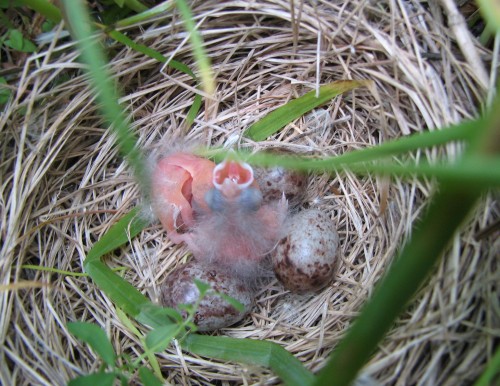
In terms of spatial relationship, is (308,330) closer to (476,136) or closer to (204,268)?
(204,268)

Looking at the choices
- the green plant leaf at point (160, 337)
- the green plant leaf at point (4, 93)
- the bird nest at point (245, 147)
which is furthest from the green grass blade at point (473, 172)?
the green plant leaf at point (4, 93)

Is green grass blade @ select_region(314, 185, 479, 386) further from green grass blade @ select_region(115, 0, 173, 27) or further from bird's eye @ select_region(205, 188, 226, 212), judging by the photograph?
green grass blade @ select_region(115, 0, 173, 27)

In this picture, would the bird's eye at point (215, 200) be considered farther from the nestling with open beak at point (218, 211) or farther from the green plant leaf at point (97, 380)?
the green plant leaf at point (97, 380)

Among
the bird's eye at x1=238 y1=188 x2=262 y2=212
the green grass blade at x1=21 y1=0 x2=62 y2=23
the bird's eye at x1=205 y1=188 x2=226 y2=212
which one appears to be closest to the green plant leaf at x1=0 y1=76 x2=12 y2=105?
the green grass blade at x1=21 y1=0 x2=62 y2=23

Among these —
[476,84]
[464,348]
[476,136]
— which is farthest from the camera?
[476,84]

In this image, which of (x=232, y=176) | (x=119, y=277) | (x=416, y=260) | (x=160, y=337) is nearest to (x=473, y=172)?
(x=416, y=260)

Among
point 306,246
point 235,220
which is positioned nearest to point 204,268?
point 235,220
